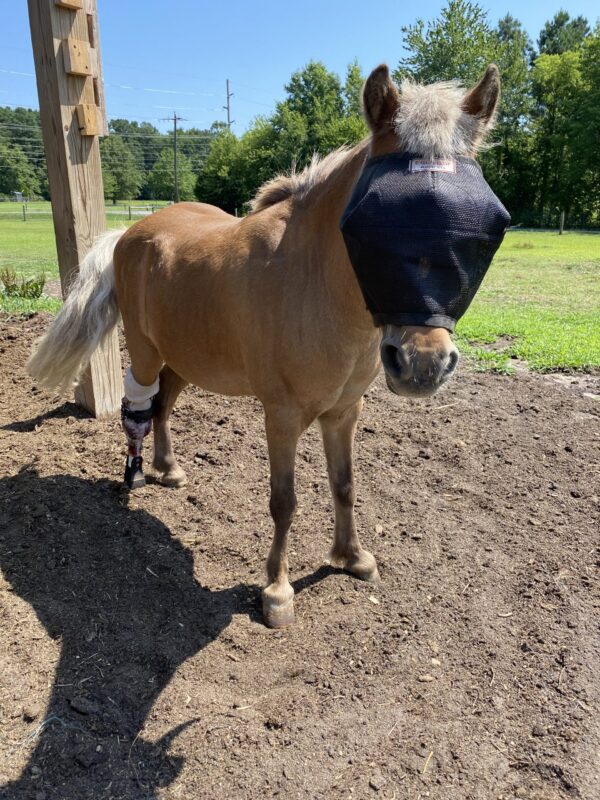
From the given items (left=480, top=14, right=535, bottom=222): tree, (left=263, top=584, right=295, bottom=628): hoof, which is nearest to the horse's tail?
(left=263, top=584, right=295, bottom=628): hoof

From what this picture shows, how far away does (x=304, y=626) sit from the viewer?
8.82 feet

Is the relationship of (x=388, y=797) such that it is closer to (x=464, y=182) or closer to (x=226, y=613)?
(x=226, y=613)

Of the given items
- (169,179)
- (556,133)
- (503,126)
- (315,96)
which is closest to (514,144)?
(556,133)

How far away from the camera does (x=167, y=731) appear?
2.11 metres

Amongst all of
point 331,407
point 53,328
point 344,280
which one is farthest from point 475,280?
point 53,328

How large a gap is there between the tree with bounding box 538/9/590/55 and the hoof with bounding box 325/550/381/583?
73.4 meters

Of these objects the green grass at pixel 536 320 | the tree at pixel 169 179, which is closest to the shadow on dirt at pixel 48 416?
the green grass at pixel 536 320

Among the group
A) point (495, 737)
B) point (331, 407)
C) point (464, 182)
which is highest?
point (464, 182)

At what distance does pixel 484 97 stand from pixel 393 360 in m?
0.97

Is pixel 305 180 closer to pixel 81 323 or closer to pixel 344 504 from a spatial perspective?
pixel 344 504

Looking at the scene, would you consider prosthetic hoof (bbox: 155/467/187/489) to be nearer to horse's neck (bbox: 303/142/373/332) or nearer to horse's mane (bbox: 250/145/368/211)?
horse's mane (bbox: 250/145/368/211)

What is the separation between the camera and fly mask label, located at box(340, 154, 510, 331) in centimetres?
170

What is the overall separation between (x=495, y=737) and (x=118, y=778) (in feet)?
4.49

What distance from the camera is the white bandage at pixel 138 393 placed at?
362cm
